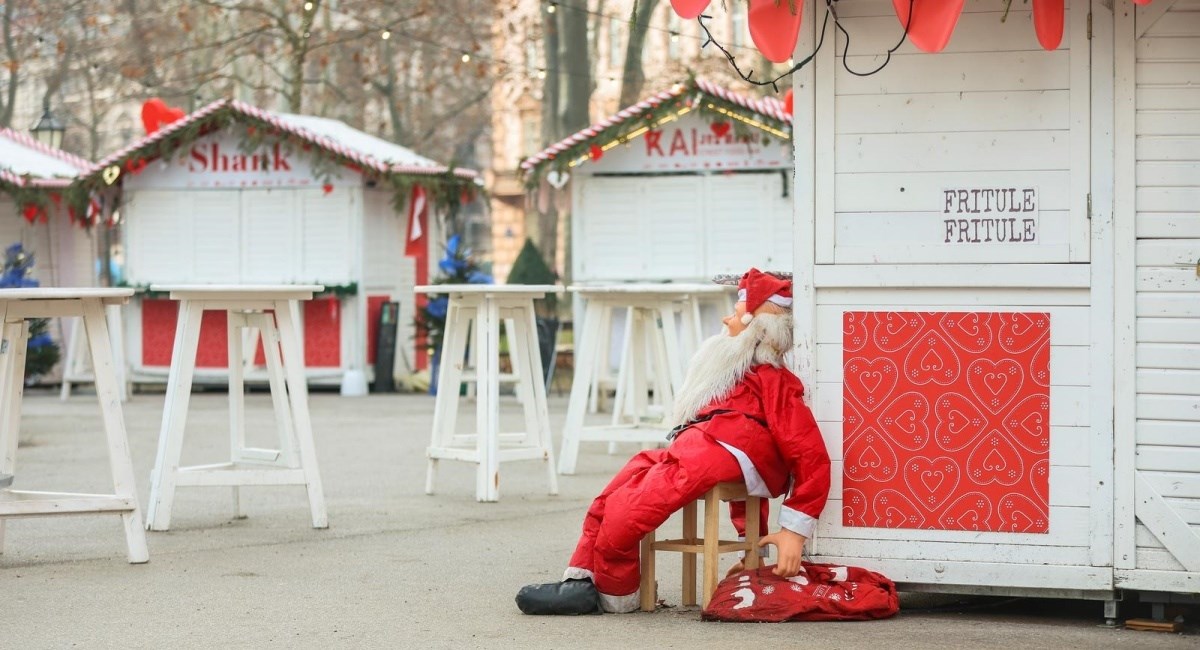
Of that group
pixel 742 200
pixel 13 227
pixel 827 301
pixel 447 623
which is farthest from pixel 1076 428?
pixel 13 227

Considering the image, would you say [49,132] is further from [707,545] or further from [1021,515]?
[1021,515]

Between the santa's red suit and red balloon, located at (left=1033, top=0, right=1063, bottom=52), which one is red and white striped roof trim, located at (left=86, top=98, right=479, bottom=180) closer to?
the santa's red suit

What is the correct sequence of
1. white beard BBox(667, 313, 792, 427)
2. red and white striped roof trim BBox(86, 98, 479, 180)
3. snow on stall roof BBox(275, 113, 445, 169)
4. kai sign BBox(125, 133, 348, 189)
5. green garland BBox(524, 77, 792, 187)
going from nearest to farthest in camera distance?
white beard BBox(667, 313, 792, 427)
green garland BBox(524, 77, 792, 187)
red and white striped roof trim BBox(86, 98, 479, 180)
snow on stall roof BBox(275, 113, 445, 169)
kai sign BBox(125, 133, 348, 189)

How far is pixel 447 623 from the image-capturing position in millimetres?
5520

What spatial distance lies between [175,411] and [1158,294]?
13.9ft

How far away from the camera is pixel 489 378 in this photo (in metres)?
8.84

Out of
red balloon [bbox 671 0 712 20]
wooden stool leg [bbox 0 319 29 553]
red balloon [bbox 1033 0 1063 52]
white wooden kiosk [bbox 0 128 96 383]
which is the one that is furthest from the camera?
white wooden kiosk [bbox 0 128 96 383]

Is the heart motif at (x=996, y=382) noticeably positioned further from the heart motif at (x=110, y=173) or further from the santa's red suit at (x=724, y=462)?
the heart motif at (x=110, y=173)

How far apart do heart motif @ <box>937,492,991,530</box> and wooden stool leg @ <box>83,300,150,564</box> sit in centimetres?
314

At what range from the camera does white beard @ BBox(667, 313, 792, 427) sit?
5.79 m

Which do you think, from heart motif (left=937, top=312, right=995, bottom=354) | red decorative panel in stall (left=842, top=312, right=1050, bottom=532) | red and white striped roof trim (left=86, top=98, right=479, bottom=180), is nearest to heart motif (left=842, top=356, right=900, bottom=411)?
red decorative panel in stall (left=842, top=312, right=1050, bottom=532)

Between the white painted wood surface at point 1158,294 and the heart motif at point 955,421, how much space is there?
0.47 meters

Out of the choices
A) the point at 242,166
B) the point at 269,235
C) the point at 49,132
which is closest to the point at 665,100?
the point at 269,235

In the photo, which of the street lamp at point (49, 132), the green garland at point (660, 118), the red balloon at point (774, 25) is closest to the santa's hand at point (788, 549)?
the red balloon at point (774, 25)
